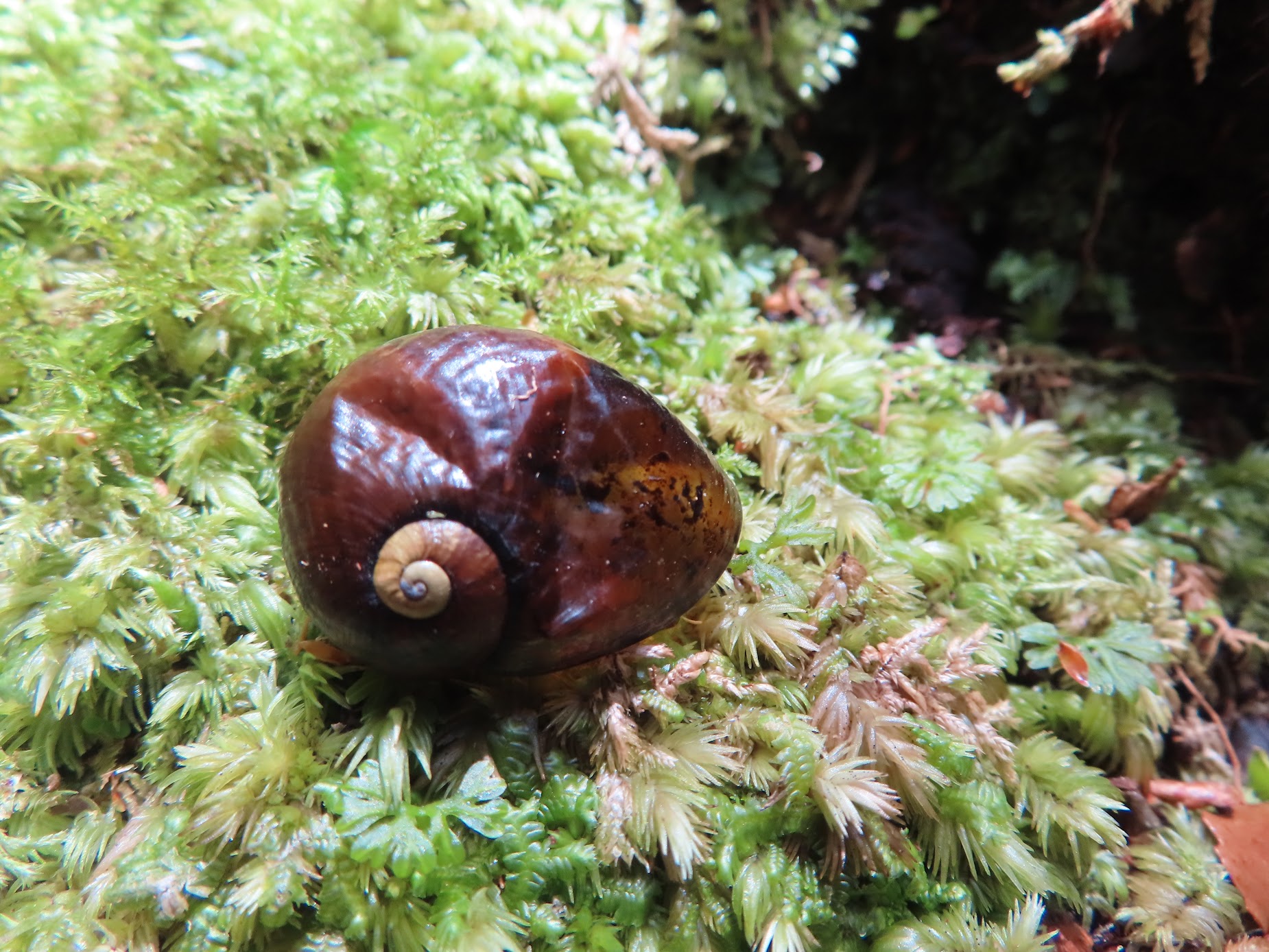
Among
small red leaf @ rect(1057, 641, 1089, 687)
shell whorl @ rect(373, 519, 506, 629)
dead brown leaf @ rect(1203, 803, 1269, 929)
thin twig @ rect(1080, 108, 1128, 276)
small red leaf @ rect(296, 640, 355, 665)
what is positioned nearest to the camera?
shell whorl @ rect(373, 519, 506, 629)

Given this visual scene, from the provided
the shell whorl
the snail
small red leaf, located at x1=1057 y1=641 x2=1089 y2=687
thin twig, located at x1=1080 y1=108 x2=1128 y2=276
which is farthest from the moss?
thin twig, located at x1=1080 y1=108 x2=1128 y2=276

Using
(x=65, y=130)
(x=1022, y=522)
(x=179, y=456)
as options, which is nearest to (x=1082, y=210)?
(x=1022, y=522)

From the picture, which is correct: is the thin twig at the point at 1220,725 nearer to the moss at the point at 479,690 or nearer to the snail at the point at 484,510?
the moss at the point at 479,690

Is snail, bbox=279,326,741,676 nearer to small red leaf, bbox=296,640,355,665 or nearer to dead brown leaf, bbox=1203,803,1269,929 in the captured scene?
small red leaf, bbox=296,640,355,665

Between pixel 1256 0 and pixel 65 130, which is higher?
pixel 1256 0

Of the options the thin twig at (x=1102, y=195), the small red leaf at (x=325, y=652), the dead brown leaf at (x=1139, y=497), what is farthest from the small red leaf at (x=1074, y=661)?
the small red leaf at (x=325, y=652)

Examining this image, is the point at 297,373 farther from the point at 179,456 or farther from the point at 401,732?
the point at 401,732

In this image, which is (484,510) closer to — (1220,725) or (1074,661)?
(1074,661)
